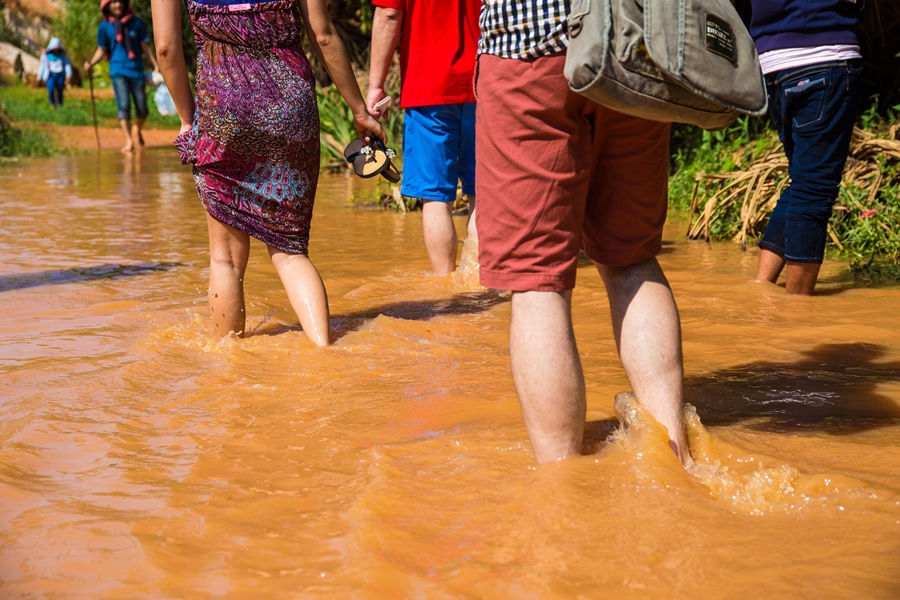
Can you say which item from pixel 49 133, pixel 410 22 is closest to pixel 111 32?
pixel 49 133

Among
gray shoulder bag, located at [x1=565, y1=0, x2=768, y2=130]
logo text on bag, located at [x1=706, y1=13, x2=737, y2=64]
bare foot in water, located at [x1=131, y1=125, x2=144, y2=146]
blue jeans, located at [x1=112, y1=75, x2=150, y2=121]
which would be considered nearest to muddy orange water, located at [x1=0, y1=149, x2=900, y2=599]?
gray shoulder bag, located at [x1=565, y1=0, x2=768, y2=130]

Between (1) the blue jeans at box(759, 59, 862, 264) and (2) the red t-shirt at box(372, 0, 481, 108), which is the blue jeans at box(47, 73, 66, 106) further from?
(1) the blue jeans at box(759, 59, 862, 264)

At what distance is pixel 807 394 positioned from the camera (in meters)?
3.00

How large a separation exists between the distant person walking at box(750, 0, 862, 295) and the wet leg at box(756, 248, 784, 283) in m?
0.22

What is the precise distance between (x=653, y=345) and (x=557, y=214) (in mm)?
421

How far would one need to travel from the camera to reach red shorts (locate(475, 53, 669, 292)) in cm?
207

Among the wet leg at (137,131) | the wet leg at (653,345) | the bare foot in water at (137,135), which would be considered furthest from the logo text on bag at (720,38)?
the bare foot in water at (137,135)

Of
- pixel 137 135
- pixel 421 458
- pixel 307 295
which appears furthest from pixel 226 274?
pixel 137 135

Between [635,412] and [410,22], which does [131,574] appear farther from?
[410,22]

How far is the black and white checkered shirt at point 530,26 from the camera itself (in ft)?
6.62

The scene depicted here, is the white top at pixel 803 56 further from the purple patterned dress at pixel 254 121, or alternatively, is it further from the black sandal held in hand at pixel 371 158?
the purple patterned dress at pixel 254 121

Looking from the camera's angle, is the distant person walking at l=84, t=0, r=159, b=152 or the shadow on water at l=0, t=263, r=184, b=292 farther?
the distant person walking at l=84, t=0, r=159, b=152

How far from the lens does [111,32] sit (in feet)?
44.0

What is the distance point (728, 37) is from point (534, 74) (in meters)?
0.44
